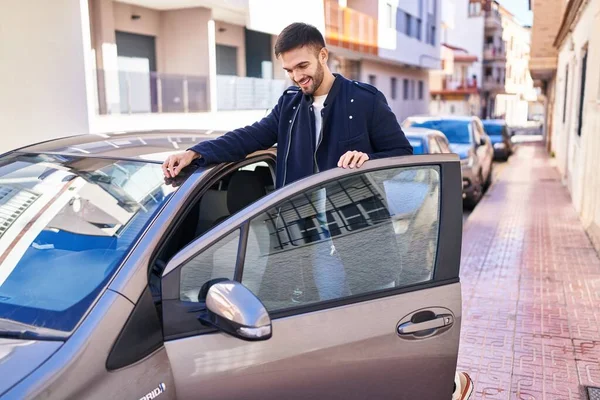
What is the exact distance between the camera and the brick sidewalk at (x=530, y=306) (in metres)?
3.99

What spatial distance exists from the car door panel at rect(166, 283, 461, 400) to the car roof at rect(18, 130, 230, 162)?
3.25 ft

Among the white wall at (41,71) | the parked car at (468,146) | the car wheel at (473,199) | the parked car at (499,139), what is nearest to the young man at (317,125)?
the white wall at (41,71)

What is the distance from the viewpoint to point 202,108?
15.4m

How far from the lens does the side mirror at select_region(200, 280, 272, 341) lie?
69.4 inches

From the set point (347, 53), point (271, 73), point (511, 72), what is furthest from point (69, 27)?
point (511, 72)

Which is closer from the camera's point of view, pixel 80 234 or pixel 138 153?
pixel 80 234

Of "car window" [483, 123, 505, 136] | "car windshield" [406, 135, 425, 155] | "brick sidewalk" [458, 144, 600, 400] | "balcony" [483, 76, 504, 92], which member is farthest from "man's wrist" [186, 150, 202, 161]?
"balcony" [483, 76, 504, 92]

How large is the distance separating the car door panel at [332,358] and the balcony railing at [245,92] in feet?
47.2

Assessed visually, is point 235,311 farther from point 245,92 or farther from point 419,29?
point 419,29

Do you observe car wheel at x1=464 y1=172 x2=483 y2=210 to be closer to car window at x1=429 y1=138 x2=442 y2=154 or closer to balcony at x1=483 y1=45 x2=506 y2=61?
car window at x1=429 y1=138 x2=442 y2=154

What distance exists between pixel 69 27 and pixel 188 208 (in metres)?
7.91

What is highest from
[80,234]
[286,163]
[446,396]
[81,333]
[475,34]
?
[475,34]

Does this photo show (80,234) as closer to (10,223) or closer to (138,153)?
(10,223)

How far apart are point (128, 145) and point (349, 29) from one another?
20.4m
